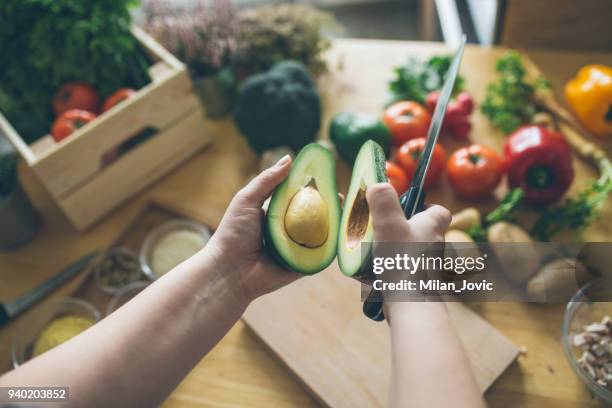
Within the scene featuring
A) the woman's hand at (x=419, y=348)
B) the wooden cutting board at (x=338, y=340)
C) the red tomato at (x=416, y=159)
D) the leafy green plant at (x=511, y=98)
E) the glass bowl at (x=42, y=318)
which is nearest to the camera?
the woman's hand at (x=419, y=348)

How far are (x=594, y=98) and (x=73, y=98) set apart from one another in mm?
1150

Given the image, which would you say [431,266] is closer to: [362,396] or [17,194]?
[362,396]

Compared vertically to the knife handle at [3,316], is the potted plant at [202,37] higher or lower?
higher

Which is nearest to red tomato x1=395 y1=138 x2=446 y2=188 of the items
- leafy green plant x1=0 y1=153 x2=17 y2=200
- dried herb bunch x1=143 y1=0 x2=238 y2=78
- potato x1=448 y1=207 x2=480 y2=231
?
potato x1=448 y1=207 x2=480 y2=231

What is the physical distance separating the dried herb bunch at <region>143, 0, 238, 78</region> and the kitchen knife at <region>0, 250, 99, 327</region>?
1.66 feet

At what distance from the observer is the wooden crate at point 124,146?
0.96 metres

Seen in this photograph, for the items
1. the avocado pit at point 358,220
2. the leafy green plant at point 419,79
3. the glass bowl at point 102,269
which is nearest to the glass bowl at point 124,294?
the glass bowl at point 102,269

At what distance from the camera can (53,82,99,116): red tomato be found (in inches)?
42.9

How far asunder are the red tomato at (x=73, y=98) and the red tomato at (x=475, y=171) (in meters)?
0.82

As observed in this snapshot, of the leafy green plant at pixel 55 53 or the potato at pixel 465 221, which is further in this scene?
the leafy green plant at pixel 55 53

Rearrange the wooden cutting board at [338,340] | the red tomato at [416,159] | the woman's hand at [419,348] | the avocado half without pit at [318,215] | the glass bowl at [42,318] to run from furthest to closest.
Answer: the red tomato at [416,159] → the glass bowl at [42,318] → the wooden cutting board at [338,340] → the avocado half without pit at [318,215] → the woman's hand at [419,348]

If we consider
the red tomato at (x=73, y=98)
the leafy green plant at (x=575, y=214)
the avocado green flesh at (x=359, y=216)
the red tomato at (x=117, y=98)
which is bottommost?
the leafy green plant at (x=575, y=214)

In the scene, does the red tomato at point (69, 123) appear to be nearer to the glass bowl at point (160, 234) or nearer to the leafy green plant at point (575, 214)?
the glass bowl at point (160, 234)

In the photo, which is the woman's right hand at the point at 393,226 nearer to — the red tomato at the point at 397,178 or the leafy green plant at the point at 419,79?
the red tomato at the point at 397,178
